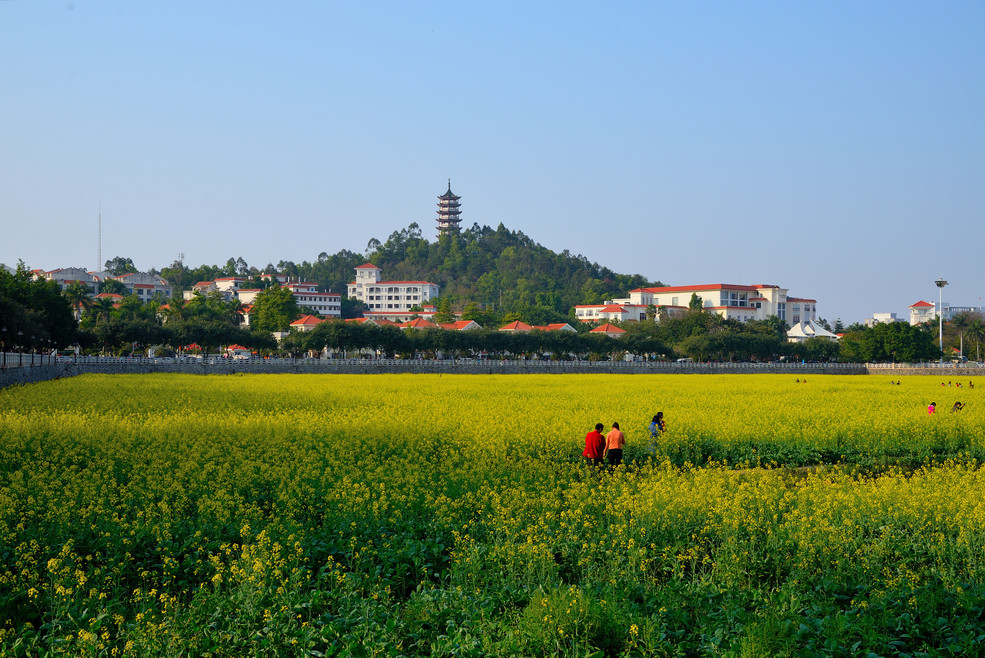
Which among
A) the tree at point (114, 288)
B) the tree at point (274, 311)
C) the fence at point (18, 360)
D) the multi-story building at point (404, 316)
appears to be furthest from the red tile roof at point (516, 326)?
the tree at point (114, 288)

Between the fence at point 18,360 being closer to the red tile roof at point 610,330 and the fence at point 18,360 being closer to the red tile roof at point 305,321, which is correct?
the red tile roof at point 305,321

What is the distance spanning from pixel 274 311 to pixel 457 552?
11048 cm

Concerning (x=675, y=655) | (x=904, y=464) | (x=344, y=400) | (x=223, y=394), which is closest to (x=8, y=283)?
(x=223, y=394)

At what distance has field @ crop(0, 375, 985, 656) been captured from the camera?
7.92 m

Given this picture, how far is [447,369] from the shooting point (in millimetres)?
72375

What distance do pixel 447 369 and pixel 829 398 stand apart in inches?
1545

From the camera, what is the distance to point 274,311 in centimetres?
11706

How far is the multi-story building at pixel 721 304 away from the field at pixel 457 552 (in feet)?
434

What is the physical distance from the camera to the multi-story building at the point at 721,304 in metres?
151

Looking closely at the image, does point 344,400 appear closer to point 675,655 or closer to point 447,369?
point 675,655

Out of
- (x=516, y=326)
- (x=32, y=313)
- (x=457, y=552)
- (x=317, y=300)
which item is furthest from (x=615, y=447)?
(x=317, y=300)

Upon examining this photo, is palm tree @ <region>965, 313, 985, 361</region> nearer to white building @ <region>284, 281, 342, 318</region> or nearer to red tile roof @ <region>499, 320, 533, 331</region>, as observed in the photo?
red tile roof @ <region>499, 320, 533, 331</region>

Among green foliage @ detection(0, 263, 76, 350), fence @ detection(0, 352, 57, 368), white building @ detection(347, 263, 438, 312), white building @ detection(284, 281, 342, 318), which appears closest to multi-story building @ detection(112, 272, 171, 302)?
white building @ detection(284, 281, 342, 318)

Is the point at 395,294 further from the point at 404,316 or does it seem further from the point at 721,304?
the point at 721,304
